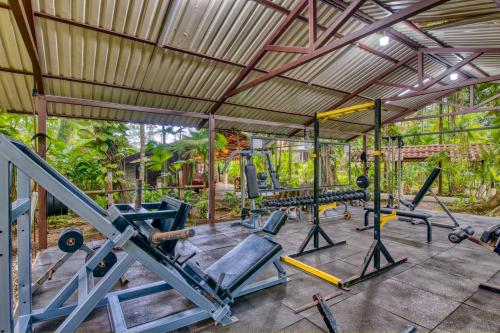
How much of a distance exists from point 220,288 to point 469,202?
9788 millimetres

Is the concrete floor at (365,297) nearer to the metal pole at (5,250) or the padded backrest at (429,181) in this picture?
the metal pole at (5,250)

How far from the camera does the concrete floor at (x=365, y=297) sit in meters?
2.13

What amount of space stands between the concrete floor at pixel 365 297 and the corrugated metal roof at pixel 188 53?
2.97 metres

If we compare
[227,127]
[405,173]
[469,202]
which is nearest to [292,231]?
[227,127]

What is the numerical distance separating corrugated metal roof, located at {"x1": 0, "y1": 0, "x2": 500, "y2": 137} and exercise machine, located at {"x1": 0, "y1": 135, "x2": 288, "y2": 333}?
258 centimetres

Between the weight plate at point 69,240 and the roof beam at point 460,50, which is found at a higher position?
the roof beam at point 460,50

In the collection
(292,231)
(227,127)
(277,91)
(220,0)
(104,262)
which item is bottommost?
(292,231)

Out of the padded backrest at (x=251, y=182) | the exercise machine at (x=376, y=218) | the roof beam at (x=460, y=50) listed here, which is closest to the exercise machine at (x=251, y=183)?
the padded backrest at (x=251, y=182)

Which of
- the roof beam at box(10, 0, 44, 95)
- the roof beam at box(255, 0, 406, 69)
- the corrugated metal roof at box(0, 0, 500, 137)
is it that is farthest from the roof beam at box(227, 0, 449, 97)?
the roof beam at box(10, 0, 44, 95)

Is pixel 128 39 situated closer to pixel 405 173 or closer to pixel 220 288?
pixel 220 288

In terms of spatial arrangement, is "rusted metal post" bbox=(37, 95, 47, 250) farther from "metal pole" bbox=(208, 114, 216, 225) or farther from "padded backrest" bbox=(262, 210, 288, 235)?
"padded backrest" bbox=(262, 210, 288, 235)

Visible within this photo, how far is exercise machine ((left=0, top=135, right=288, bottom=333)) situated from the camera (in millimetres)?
1598

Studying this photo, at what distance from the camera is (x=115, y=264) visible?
73.1 inches

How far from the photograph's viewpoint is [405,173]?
12.0 meters
